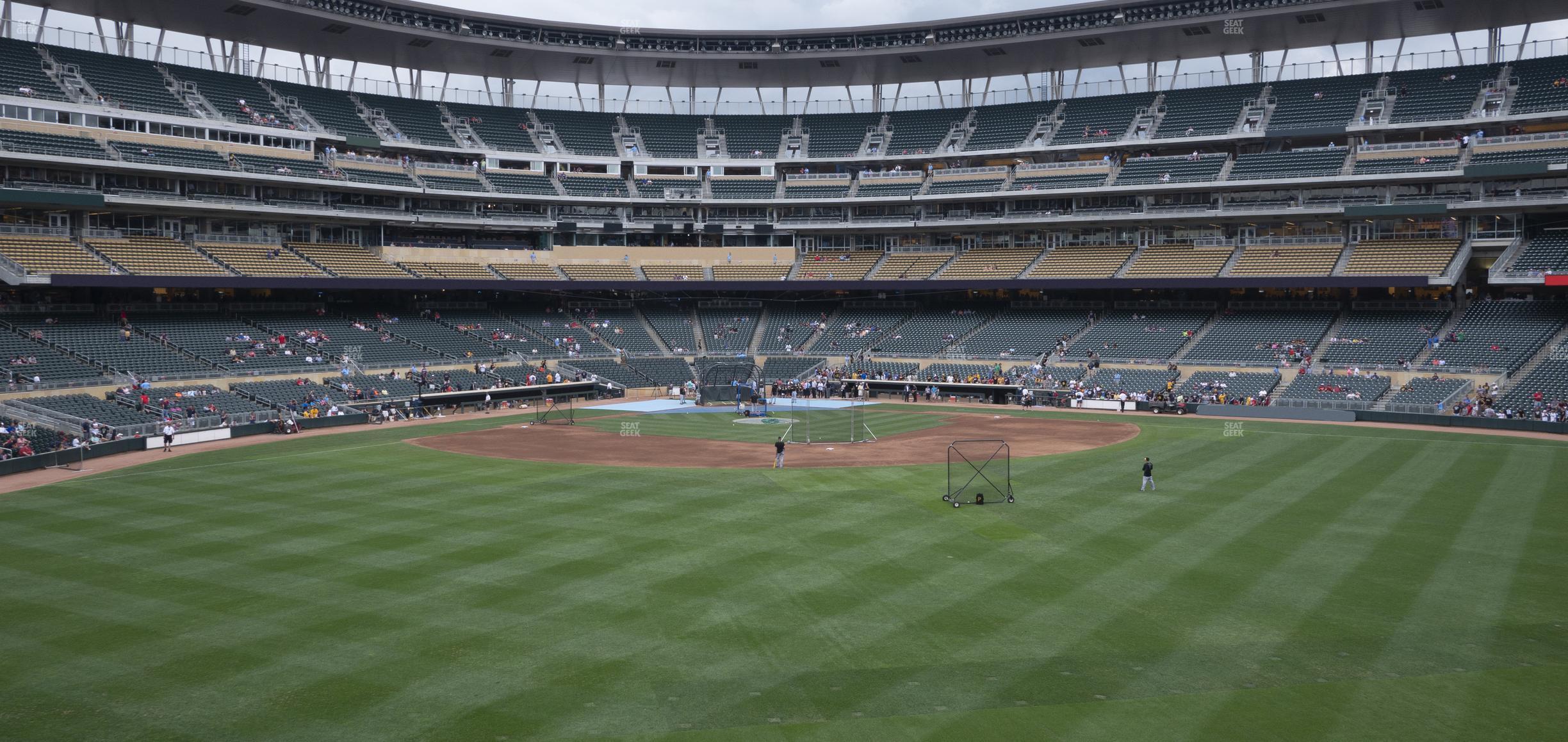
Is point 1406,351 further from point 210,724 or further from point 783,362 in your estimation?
point 210,724

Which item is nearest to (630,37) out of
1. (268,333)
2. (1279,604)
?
(268,333)

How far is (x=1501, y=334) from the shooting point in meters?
54.1

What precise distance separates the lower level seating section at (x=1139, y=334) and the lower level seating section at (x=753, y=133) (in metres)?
33.4

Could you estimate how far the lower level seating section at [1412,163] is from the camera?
196ft

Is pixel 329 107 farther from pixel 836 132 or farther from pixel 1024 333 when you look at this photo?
pixel 1024 333

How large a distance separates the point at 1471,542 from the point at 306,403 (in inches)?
2053

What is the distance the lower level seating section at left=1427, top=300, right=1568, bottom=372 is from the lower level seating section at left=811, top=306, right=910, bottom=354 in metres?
37.3

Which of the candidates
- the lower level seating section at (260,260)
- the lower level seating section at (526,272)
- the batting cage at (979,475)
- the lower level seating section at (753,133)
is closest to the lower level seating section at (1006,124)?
the lower level seating section at (753,133)

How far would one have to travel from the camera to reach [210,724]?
13.6m

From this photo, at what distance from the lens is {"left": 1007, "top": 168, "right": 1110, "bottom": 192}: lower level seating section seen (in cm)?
7219

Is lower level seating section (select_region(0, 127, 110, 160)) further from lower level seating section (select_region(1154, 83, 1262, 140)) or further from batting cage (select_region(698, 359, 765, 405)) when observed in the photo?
lower level seating section (select_region(1154, 83, 1262, 140))

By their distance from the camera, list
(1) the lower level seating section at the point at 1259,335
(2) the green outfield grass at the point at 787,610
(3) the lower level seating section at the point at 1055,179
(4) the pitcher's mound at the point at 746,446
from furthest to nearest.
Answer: (3) the lower level seating section at the point at 1055,179 → (1) the lower level seating section at the point at 1259,335 → (4) the pitcher's mound at the point at 746,446 → (2) the green outfield grass at the point at 787,610

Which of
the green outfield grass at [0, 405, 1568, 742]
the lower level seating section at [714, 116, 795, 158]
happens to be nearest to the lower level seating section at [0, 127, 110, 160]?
the green outfield grass at [0, 405, 1568, 742]

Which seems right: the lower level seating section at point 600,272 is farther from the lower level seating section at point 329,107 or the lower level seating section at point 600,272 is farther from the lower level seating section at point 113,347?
the lower level seating section at point 113,347
